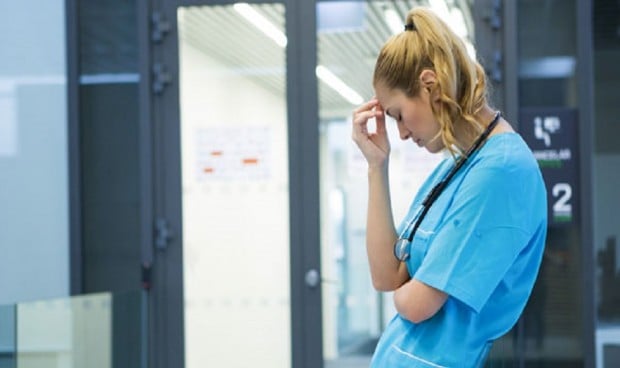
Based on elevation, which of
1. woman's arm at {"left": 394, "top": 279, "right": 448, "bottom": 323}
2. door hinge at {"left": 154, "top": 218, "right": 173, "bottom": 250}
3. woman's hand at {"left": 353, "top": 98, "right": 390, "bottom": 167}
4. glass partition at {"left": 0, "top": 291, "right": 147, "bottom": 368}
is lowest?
glass partition at {"left": 0, "top": 291, "right": 147, "bottom": 368}

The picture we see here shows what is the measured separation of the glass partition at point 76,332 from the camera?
156 inches

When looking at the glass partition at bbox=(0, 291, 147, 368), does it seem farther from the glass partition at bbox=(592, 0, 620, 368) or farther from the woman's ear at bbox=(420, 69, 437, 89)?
the woman's ear at bbox=(420, 69, 437, 89)

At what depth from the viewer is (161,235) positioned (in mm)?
5398

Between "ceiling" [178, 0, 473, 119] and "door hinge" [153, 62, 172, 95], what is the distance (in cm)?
24

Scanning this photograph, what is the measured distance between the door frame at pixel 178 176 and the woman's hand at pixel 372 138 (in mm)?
3579

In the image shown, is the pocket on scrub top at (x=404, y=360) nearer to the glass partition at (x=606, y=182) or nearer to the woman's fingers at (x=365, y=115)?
the woman's fingers at (x=365, y=115)

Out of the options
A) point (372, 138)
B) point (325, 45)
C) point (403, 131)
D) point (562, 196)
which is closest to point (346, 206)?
point (325, 45)

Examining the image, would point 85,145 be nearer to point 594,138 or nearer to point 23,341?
point 23,341

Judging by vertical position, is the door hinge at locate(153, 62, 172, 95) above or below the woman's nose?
above

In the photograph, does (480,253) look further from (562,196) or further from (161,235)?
(161,235)

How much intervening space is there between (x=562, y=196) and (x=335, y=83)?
4.16 feet

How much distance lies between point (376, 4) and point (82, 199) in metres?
1.83

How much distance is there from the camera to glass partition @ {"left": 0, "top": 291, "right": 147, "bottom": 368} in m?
3.97

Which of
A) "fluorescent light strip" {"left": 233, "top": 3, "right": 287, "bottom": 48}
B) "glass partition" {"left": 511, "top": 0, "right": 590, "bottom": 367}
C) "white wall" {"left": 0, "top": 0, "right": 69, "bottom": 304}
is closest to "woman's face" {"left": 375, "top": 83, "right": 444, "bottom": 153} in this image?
"glass partition" {"left": 511, "top": 0, "right": 590, "bottom": 367}
